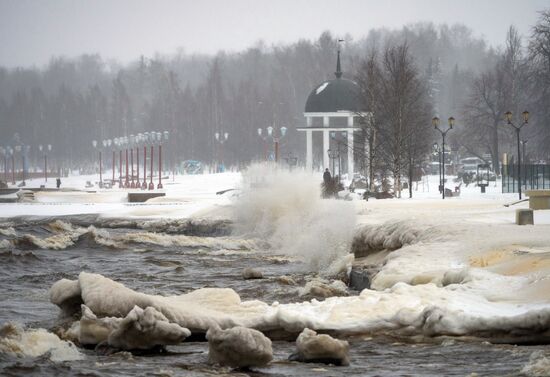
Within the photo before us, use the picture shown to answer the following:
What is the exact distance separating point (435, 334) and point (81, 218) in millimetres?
33958

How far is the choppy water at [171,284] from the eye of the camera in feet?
44.8

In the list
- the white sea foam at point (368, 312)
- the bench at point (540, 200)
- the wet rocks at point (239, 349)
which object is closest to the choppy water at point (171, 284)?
the wet rocks at point (239, 349)

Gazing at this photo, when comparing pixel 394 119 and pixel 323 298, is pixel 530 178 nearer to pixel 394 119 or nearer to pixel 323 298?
pixel 394 119

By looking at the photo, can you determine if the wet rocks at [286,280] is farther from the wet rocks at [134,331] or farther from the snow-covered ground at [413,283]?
the wet rocks at [134,331]

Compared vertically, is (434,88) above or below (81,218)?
above

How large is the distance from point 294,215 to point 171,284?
44.1 ft

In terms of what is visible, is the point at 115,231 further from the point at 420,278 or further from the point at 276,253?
the point at 420,278

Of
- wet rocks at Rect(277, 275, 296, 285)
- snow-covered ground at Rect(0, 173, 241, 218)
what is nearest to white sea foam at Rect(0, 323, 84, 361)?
wet rocks at Rect(277, 275, 296, 285)

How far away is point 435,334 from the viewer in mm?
15102

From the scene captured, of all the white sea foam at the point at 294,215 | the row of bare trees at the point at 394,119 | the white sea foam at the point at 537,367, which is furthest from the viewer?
the row of bare trees at the point at 394,119

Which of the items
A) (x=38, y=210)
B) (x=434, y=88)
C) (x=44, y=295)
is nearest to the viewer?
(x=44, y=295)

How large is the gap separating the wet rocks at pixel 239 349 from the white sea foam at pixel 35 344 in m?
1.52

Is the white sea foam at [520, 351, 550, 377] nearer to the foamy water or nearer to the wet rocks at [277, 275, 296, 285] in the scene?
the foamy water

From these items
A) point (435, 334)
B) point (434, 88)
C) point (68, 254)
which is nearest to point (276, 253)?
point (68, 254)
